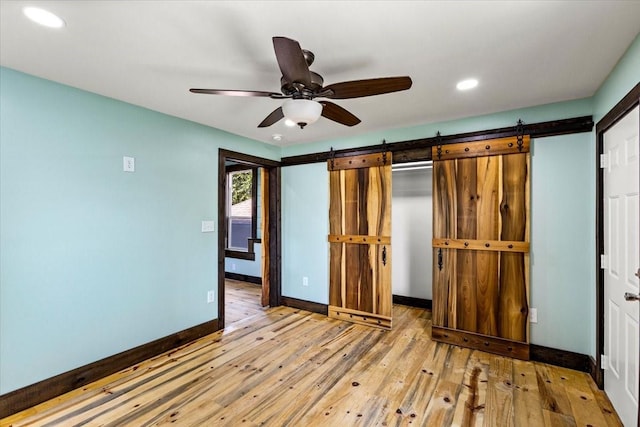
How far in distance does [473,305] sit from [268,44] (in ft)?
9.83

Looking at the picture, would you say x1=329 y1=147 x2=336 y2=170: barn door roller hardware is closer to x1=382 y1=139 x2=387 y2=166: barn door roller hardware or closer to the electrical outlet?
x1=382 y1=139 x2=387 y2=166: barn door roller hardware

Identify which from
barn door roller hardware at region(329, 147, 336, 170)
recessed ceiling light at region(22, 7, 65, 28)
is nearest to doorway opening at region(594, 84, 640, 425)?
barn door roller hardware at region(329, 147, 336, 170)

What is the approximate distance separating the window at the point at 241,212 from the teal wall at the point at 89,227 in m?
2.41

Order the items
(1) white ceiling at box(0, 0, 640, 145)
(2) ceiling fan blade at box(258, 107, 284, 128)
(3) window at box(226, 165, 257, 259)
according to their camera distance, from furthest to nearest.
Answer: (3) window at box(226, 165, 257, 259) → (2) ceiling fan blade at box(258, 107, 284, 128) → (1) white ceiling at box(0, 0, 640, 145)

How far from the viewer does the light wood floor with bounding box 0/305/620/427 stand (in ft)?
6.70

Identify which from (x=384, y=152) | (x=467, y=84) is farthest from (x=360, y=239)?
(x=467, y=84)

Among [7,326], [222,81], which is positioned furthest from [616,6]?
[7,326]

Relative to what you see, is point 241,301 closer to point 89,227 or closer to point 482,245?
point 89,227

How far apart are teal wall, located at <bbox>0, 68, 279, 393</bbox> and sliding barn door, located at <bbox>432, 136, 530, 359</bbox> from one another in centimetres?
268

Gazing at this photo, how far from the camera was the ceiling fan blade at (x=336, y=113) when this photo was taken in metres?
2.12

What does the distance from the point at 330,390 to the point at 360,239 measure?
6.10 feet

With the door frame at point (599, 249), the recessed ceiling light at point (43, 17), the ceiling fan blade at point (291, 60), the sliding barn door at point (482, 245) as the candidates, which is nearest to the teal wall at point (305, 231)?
the sliding barn door at point (482, 245)

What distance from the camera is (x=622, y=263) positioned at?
1.99 m

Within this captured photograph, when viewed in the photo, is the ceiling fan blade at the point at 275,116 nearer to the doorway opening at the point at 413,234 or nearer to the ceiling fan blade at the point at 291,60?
the ceiling fan blade at the point at 291,60
